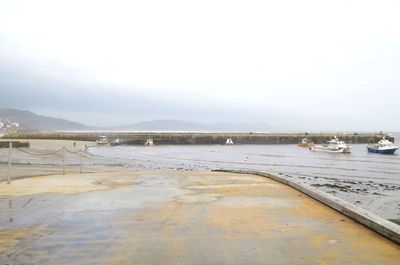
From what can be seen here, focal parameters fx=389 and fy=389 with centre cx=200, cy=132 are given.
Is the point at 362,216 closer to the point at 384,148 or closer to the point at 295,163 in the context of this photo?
the point at 295,163

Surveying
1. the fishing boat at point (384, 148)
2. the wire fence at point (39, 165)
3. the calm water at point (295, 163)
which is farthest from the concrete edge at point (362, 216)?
the fishing boat at point (384, 148)

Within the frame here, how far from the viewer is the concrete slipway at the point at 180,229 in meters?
4.26

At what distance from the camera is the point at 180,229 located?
215 inches

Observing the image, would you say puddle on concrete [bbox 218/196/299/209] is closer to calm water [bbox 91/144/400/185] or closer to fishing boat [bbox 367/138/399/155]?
calm water [bbox 91/144/400/185]

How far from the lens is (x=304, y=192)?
875 cm

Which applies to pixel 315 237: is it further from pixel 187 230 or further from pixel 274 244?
pixel 187 230

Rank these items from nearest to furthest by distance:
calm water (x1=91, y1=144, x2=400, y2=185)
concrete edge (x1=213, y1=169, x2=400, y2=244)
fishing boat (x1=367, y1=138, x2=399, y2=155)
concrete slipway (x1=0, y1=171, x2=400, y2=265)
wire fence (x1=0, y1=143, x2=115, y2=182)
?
1. concrete slipway (x1=0, y1=171, x2=400, y2=265)
2. concrete edge (x1=213, y1=169, x2=400, y2=244)
3. wire fence (x1=0, y1=143, x2=115, y2=182)
4. calm water (x1=91, y1=144, x2=400, y2=185)
5. fishing boat (x1=367, y1=138, x2=399, y2=155)

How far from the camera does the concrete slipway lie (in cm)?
426

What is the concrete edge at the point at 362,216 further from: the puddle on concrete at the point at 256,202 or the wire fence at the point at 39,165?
the wire fence at the point at 39,165

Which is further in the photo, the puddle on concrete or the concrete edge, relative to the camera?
the puddle on concrete

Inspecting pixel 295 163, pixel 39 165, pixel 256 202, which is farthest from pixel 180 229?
pixel 295 163

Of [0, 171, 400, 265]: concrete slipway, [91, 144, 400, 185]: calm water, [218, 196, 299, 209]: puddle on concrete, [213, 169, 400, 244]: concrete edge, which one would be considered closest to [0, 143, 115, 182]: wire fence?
[0, 171, 400, 265]: concrete slipway

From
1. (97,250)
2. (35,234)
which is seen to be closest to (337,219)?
(97,250)

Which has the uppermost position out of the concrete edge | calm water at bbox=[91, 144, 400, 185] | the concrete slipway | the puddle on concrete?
the concrete edge
